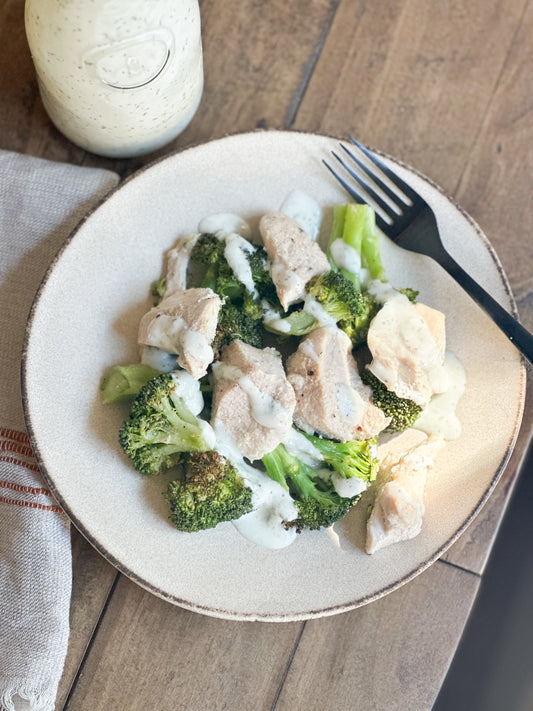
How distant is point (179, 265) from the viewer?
1.89m

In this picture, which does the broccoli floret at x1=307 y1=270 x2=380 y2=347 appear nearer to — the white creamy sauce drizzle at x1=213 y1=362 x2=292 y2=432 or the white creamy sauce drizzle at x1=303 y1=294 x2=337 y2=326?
the white creamy sauce drizzle at x1=303 y1=294 x2=337 y2=326

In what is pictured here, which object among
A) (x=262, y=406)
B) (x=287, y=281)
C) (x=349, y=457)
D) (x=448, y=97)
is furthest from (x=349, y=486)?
(x=448, y=97)

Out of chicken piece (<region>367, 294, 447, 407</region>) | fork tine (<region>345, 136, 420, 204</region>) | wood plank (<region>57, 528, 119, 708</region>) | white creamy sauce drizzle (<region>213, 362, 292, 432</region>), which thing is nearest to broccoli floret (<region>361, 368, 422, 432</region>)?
chicken piece (<region>367, 294, 447, 407</region>)

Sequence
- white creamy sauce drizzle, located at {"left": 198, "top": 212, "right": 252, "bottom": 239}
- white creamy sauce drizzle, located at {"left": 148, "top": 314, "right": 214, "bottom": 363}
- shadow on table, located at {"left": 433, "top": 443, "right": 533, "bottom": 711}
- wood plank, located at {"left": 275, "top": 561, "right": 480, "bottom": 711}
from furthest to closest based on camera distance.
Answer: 1. shadow on table, located at {"left": 433, "top": 443, "right": 533, "bottom": 711}
2. wood plank, located at {"left": 275, "top": 561, "right": 480, "bottom": 711}
3. white creamy sauce drizzle, located at {"left": 198, "top": 212, "right": 252, "bottom": 239}
4. white creamy sauce drizzle, located at {"left": 148, "top": 314, "right": 214, "bottom": 363}

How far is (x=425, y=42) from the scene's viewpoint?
7.53 ft

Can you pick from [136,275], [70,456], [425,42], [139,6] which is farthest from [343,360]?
[425,42]

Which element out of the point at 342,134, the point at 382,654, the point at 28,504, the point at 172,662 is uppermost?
the point at 342,134

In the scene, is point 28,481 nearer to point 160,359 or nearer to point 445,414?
point 160,359

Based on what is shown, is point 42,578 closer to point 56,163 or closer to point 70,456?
point 70,456

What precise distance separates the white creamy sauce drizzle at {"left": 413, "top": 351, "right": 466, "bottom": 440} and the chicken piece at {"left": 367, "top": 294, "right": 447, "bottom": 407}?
0.22 ft

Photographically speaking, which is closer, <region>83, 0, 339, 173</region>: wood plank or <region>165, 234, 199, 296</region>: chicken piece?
<region>165, 234, 199, 296</region>: chicken piece

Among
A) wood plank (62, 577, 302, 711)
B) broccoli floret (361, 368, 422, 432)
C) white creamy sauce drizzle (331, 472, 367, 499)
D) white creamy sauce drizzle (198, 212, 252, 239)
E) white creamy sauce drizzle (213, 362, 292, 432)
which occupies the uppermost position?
white creamy sauce drizzle (198, 212, 252, 239)

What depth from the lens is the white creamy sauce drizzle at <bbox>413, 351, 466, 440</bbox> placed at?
1957 millimetres

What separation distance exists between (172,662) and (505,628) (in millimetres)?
1148
